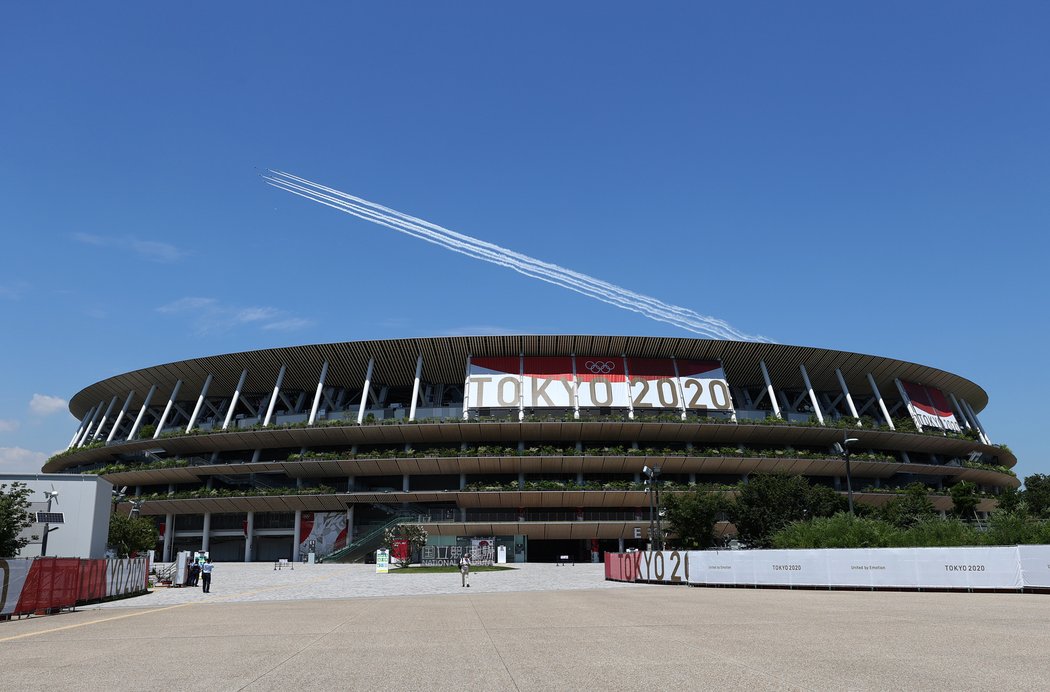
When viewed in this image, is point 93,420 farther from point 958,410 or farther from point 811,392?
point 958,410

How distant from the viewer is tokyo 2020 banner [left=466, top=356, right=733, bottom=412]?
64000 millimetres

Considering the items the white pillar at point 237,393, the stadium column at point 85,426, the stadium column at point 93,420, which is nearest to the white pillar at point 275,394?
the white pillar at point 237,393

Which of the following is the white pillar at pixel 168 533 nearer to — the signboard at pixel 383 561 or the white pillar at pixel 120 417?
the white pillar at pixel 120 417

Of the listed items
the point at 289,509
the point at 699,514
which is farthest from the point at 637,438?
the point at 289,509

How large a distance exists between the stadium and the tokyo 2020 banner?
172 millimetres

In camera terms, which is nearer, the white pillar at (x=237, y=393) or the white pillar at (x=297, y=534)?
the white pillar at (x=297, y=534)

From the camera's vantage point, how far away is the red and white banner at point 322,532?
63625 millimetres

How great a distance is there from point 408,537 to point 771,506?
83.6 ft

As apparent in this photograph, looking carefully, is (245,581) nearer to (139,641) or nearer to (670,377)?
(139,641)

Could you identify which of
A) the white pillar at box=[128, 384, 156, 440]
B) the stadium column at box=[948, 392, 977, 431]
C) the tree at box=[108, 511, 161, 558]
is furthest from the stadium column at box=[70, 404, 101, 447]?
the stadium column at box=[948, 392, 977, 431]

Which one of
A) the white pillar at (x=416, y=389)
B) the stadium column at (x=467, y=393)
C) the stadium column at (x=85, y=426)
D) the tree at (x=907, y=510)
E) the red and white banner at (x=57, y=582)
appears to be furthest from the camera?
the stadium column at (x=85, y=426)

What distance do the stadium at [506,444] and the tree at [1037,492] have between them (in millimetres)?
2458

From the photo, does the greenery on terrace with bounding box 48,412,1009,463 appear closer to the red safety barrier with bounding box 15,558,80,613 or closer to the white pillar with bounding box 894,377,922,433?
the white pillar with bounding box 894,377,922,433

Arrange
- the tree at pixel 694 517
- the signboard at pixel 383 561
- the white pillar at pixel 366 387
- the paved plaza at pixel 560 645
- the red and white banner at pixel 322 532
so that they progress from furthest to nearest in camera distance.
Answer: the red and white banner at pixel 322 532 → the white pillar at pixel 366 387 → the tree at pixel 694 517 → the signboard at pixel 383 561 → the paved plaza at pixel 560 645
